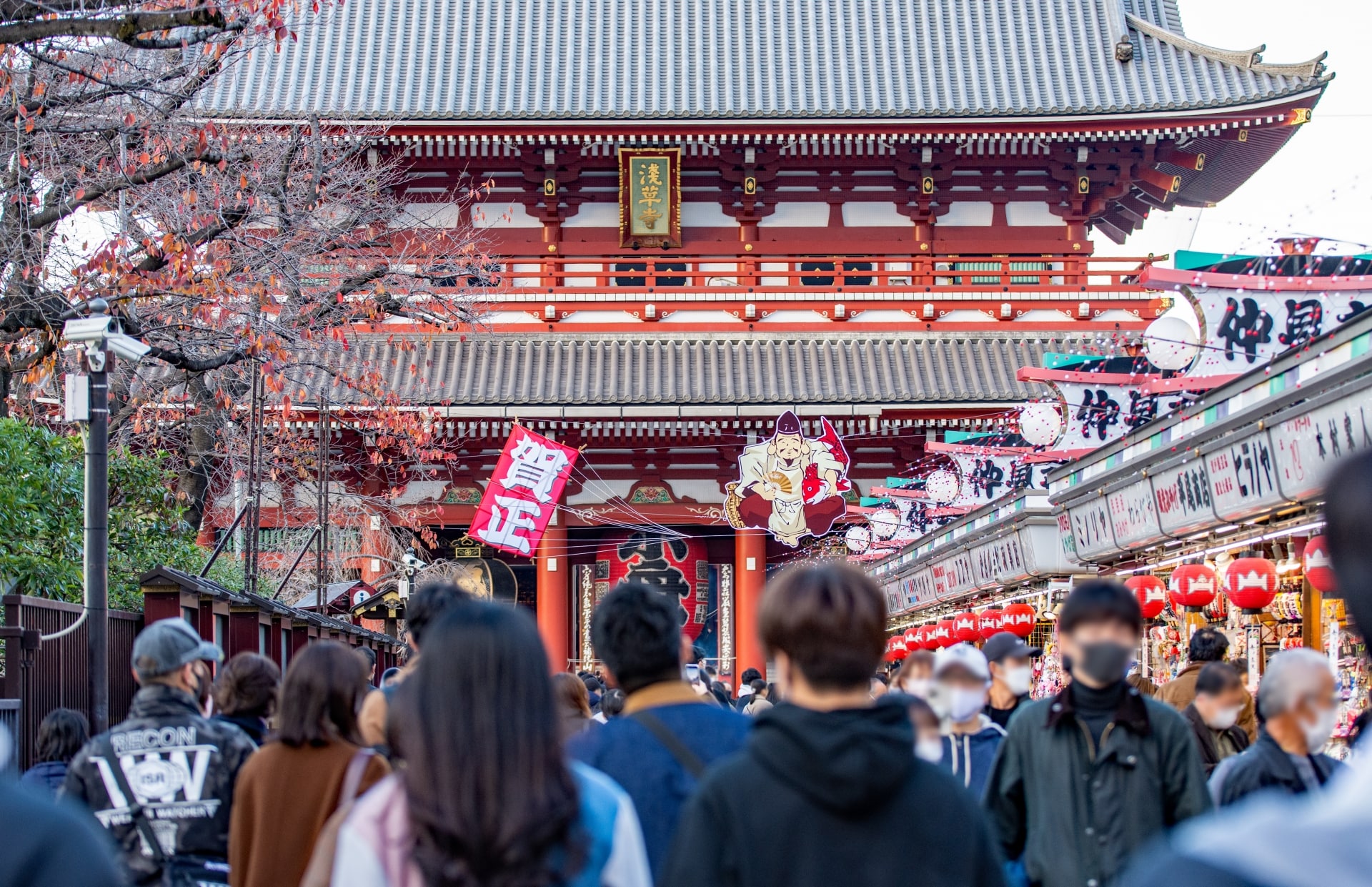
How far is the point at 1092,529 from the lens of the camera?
11250 millimetres

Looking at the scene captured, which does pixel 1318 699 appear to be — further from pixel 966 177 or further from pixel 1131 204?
pixel 1131 204

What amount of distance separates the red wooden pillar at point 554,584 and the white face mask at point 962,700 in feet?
50.4

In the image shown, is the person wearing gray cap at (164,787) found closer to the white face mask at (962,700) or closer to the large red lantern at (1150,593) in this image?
the white face mask at (962,700)

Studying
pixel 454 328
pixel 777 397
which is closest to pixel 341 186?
pixel 454 328

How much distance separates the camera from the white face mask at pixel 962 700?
4820 millimetres

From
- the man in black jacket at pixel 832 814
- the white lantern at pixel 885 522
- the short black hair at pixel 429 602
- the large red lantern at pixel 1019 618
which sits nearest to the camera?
the man in black jacket at pixel 832 814

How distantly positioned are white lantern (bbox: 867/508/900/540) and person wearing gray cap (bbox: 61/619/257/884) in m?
14.8

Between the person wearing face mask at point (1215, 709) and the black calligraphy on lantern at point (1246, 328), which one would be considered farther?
the black calligraphy on lantern at point (1246, 328)

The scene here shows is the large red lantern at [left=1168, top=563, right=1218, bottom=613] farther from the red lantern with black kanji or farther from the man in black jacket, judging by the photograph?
the man in black jacket

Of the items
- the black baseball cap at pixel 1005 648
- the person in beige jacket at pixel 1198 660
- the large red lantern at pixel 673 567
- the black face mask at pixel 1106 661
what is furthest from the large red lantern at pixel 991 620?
the black face mask at pixel 1106 661

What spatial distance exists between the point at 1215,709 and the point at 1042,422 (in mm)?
7205

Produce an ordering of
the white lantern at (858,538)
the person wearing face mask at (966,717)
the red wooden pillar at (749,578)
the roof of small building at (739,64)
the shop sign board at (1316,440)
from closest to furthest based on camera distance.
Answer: the person wearing face mask at (966,717), the shop sign board at (1316,440), the roof of small building at (739,64), the white lantern at (858,538), the red wooden pillar at (749,578)

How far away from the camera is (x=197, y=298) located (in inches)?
429

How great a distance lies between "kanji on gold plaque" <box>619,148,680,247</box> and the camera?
19.8 metres
